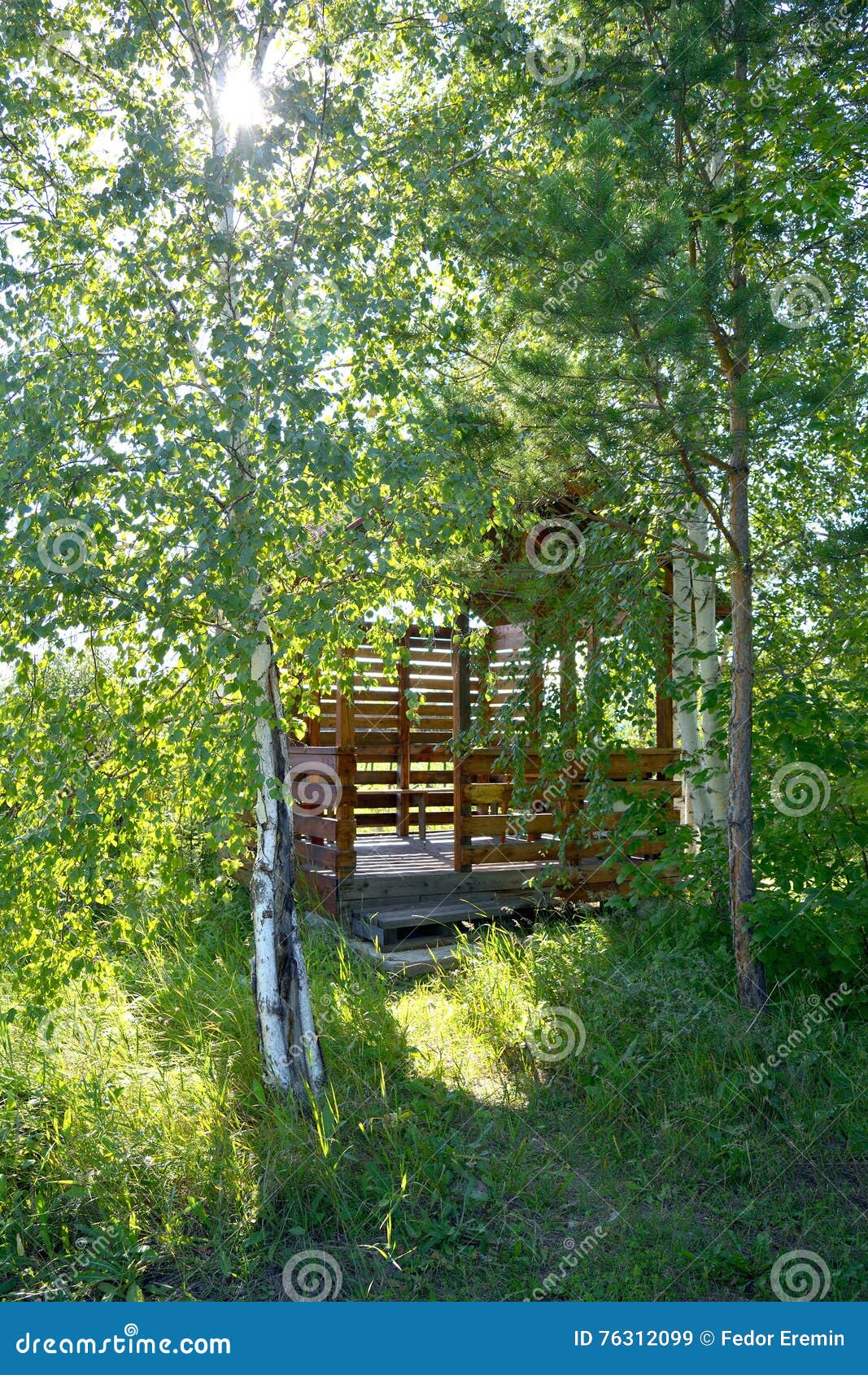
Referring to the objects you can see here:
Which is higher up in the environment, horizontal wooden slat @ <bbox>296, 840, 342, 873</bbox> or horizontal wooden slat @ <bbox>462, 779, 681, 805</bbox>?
horizontal wooden slat @ <bbox>462, 779, 681, 805</bbox>

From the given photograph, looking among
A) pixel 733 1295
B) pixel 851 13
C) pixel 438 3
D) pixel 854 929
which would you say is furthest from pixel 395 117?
pixel 733 1295

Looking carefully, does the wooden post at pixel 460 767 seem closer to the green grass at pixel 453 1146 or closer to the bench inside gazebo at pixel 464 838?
the bench inside gazebo at pixel 464 838

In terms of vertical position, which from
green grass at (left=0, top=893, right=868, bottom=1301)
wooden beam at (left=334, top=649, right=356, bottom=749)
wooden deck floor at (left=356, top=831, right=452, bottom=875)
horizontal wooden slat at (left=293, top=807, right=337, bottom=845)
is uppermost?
wooden beam at (left=334, top=649, right=356, bottom=749)

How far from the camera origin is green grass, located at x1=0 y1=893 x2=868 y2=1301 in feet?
11.7

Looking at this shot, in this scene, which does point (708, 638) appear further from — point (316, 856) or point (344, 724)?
point (316, 856)

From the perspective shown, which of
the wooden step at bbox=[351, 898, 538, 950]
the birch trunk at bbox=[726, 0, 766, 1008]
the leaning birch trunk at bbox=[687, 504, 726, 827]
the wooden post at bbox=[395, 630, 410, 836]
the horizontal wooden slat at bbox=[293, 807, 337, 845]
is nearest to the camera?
the birch trunk at bbox=[726, 0, 766, 1008]

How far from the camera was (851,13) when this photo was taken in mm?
5188

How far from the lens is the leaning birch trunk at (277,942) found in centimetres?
456

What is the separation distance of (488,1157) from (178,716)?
2.42 m

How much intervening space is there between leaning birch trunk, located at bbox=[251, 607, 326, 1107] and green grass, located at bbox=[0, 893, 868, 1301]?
0.19m

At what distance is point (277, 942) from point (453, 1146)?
4.06ft

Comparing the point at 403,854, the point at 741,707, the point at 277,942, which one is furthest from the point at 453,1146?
the point at 403,854

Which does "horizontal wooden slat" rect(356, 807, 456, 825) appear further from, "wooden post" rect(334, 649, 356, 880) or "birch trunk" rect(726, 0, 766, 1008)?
"birch trunk" rect(726, 0, 766, 1008)

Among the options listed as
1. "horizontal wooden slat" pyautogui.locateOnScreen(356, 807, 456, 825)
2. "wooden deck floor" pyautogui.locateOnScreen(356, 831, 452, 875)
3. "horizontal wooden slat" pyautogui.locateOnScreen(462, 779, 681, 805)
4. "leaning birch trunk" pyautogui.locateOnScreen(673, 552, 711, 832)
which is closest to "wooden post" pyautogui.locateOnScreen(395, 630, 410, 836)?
"horizontal wooden slat" pyautogui.locateOnScreen(356, 807, 456, 825)
